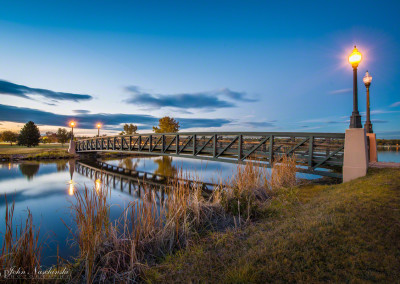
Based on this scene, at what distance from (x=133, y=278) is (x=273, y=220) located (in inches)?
108

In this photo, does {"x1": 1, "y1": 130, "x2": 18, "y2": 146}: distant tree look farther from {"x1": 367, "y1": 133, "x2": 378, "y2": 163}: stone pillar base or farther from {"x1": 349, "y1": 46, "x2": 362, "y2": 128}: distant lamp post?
{"x1": 367, "y1": 133, "x2": 378, "y2": 163}: stone pillar base

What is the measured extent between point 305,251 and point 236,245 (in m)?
0.94

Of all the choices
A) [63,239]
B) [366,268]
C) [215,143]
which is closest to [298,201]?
[366,268]

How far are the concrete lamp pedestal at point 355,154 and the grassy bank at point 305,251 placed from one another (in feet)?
9.84

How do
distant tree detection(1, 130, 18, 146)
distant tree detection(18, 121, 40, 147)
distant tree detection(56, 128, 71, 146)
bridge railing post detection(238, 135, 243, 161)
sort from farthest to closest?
1. distant tree detection(1, 130, 18, 146)
2. distant tree detection(56, 128, 71, 146)
3. distant tree detection(18, 121, 40, 147)
4. bridge railing post detection(238, 135, 243, 161)

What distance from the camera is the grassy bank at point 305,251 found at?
6.86 feet

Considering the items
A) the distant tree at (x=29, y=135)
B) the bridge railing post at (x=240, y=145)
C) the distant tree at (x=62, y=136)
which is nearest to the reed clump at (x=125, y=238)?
the bridge railing post at (x=240, y=145)

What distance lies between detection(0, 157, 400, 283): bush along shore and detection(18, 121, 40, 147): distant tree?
40105 millimetres

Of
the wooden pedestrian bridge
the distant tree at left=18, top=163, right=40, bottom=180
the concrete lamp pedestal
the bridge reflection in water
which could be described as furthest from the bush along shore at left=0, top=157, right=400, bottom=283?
the distant tree at left=18, top=163, right=40, bottom=180

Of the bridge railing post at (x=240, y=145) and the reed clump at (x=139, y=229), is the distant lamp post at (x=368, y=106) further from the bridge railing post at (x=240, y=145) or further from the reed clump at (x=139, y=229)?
the reed clump at (x=139, y=229)

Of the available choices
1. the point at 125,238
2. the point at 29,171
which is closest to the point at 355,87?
the point at 125,238

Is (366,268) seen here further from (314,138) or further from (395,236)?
(314,138)

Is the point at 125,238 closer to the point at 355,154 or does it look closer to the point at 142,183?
the point at 355,154

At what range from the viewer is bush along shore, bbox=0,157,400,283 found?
2182 mm
